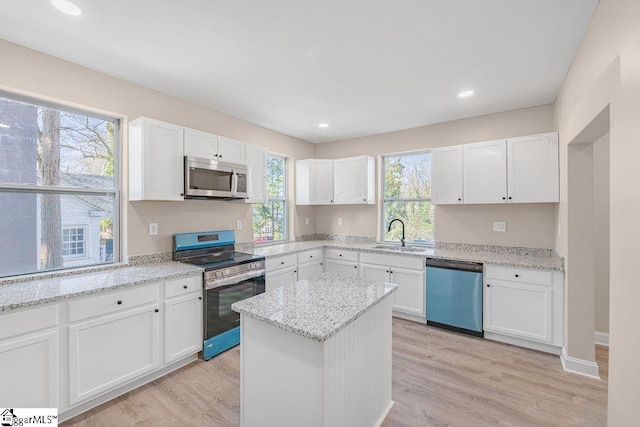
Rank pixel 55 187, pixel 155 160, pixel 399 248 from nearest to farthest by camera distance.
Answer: pixel 55 187 → pixel 155 160 → pixel 399 248

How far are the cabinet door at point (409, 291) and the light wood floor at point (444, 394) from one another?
0.68 metres

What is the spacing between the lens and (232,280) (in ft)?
9.55

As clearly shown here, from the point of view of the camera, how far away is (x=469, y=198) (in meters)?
3.49

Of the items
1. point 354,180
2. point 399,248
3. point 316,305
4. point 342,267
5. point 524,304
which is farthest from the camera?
point 354,180

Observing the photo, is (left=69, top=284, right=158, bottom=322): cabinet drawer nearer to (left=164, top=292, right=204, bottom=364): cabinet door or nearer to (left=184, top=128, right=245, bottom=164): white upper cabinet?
(left=164, top=292, right=204, bottom=364): cabinet door

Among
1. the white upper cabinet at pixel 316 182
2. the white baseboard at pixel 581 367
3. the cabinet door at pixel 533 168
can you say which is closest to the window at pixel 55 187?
the white upper cabinet at pixel 316 182

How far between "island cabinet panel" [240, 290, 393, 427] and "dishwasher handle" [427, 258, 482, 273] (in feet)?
6.09

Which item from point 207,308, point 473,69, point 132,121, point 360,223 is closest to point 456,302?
point 360,223

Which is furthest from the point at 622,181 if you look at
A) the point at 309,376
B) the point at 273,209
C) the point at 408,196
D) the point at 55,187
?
the point at 273,209

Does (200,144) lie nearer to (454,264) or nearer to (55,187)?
(55,187)

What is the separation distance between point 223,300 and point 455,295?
101 inches

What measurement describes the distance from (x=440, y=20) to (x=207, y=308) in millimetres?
2973

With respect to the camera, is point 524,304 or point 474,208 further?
point 474,208

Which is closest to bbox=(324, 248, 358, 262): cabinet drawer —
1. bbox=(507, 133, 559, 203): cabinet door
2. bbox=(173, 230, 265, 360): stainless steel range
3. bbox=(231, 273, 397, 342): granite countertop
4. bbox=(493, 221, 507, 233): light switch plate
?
bbox=(173, 230, 265, 360): stainless steel range
